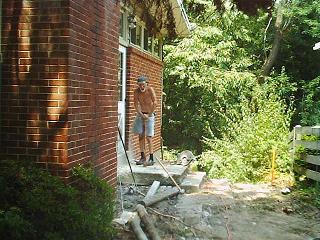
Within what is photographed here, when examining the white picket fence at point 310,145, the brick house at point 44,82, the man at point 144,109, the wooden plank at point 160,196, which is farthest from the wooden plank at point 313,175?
the brick house at point 44,82

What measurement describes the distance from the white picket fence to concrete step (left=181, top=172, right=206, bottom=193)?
2483 millimetres

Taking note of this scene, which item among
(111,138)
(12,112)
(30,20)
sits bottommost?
(111,138)

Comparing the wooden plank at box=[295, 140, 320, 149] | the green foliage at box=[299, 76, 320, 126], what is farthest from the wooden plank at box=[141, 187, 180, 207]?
the green foliage at box=[299, 76, 320, 126]

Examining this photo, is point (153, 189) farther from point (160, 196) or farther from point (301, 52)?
point (301, 52)

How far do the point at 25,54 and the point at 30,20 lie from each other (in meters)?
0.38

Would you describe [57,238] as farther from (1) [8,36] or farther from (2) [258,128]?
(2) [258,128]

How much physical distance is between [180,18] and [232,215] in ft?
22.9

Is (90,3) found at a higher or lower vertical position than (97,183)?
higher

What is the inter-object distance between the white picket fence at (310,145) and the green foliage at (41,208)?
6.20 m

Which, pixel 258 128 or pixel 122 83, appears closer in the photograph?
pixel 122 83

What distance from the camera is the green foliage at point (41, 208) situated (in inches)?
169

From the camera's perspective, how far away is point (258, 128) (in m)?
13.2

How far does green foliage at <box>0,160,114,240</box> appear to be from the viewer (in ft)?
14.1

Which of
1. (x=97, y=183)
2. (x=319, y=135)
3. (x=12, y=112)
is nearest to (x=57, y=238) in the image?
(x=97, y=183)
